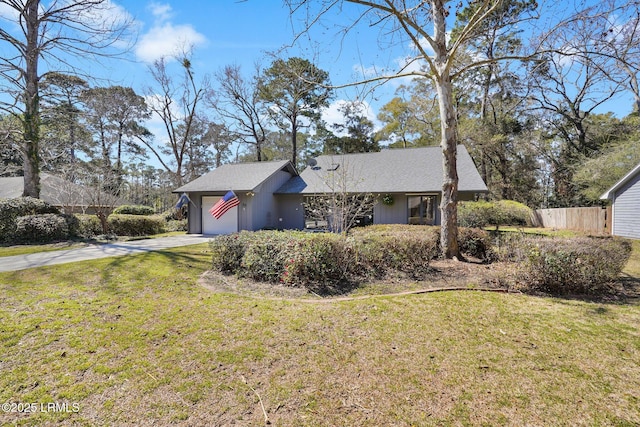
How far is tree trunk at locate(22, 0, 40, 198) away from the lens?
11914mm

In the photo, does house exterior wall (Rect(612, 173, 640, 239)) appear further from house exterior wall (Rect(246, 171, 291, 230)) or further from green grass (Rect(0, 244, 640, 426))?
house exterior wall (Rect(246, 171, 291, 230))

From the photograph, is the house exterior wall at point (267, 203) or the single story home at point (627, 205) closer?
the single story home at point (627, 205)

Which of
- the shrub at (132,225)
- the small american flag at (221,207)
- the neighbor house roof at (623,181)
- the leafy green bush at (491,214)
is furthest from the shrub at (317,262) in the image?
the neighbor house roof at (623,181)

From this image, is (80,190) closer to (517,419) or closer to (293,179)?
(293,179)

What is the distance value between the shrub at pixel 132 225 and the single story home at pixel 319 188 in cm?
200

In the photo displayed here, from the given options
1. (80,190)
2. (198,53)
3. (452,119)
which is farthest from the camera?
(198,53)

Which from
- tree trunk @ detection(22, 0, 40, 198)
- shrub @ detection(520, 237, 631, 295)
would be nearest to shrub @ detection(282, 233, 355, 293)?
shrub @ detection(520, 237, 631, 295)

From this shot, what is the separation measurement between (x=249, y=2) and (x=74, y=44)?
33.8 feet

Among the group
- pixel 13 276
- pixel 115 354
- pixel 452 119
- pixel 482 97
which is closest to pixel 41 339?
pixel 115 354

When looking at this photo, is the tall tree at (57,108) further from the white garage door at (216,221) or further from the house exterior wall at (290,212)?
the house exterior wall at (290,212)

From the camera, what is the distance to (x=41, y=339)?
10.8ft

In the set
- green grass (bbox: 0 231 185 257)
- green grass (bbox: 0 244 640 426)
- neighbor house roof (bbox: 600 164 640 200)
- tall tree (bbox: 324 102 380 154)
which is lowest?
green grass (bbox: 0 244 640 426)

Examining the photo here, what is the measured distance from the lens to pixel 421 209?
1512cm

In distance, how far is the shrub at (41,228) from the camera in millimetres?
10758
